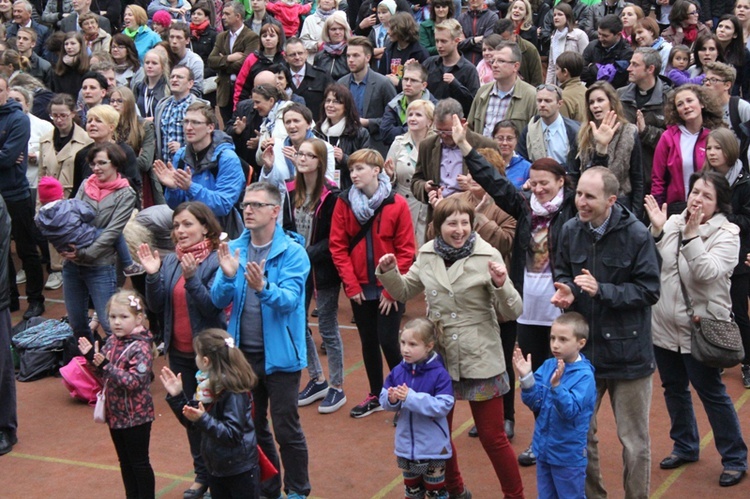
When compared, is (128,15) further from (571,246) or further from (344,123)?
(571,246)

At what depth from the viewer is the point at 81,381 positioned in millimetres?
9148

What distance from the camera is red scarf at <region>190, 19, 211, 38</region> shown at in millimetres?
15664

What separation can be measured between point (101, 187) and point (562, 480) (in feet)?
16.2

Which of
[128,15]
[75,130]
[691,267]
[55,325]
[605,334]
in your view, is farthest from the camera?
[128,15]

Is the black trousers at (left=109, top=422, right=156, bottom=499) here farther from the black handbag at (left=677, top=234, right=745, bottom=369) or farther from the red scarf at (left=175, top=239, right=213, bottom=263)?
the black handbag at (left=677, top=234, right=745, bottom=369)

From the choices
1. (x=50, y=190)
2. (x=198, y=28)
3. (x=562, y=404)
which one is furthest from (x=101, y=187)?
(x=198, y=28)

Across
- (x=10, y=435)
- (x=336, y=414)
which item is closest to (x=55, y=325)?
(x=10, y=435)

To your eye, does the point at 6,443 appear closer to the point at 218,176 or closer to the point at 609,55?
the point at 218,176

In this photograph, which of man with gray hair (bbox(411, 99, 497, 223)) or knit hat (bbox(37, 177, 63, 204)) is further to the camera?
knit hat (bbox(37, 177, 63, 204))

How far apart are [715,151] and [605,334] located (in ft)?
8.22

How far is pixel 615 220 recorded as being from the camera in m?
6.30

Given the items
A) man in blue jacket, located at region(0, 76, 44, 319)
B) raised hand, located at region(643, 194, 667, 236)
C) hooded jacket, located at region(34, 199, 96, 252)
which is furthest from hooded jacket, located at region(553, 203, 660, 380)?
man in blue jacket, located at region(0, 76, 44, 319)

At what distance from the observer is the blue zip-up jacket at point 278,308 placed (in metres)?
6.66

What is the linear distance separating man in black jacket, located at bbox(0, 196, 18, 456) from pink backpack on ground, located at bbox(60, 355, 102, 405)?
2.62ft
